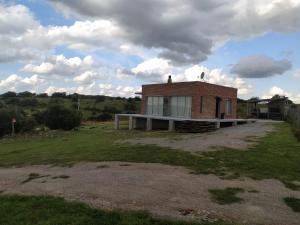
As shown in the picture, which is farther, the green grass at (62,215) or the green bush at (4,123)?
the green bush at (4,123)

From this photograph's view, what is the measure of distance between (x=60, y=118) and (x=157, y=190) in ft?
110

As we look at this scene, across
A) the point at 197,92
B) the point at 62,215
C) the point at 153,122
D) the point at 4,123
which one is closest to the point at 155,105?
the point at 153,122

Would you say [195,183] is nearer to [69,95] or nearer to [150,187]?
[150,187]

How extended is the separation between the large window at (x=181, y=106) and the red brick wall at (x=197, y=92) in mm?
356

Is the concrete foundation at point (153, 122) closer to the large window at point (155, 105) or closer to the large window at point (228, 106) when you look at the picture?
the large window at point (155, 105)

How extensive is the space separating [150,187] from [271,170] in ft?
13.1

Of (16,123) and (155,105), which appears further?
(16,123)

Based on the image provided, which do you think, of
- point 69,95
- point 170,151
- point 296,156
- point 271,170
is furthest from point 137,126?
point 69,95

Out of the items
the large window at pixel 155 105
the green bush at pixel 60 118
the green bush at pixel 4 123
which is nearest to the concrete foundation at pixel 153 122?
the large window at pixel 155 105

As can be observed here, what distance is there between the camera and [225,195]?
7.06m

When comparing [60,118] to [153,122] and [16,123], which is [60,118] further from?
[153,122]

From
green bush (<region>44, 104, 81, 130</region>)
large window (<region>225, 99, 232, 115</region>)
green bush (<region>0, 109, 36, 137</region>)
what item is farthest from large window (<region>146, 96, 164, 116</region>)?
green bush (<region>0, 109, 36, 137</region>)

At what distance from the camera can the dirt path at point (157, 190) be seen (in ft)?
19.8

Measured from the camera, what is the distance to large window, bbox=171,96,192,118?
92.4 feet
